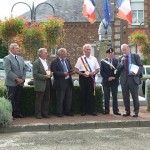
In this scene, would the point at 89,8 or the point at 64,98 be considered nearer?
the point at 64,98

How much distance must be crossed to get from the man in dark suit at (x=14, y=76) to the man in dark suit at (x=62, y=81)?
887mm

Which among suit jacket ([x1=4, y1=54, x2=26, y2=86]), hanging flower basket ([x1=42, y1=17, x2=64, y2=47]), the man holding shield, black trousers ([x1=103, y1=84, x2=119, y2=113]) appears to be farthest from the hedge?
hanging flower basket ([x1=42, y1=17, x2=64, y2=47])

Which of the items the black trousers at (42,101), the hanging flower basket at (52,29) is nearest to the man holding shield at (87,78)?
the black trousers at (42,101)

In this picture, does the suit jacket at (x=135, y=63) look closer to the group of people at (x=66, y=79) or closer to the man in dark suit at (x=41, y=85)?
the group of people at (x=66, y=79)

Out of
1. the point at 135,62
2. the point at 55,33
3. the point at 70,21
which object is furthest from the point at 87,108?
the point at 70,21

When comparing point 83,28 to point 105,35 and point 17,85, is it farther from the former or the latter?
point 17,85

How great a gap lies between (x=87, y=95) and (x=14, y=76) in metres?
2.12

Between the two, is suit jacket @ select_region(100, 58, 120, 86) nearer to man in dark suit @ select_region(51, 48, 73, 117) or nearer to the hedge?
the hedge

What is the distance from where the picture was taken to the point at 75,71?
10836mm

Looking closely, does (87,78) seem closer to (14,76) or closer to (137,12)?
(14,76)

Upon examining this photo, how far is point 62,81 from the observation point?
10656 mm

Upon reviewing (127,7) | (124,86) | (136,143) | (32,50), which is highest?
(127,7)

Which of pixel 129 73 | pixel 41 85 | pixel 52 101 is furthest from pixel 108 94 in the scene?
pixel 41 85

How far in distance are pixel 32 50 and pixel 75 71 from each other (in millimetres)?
2847
